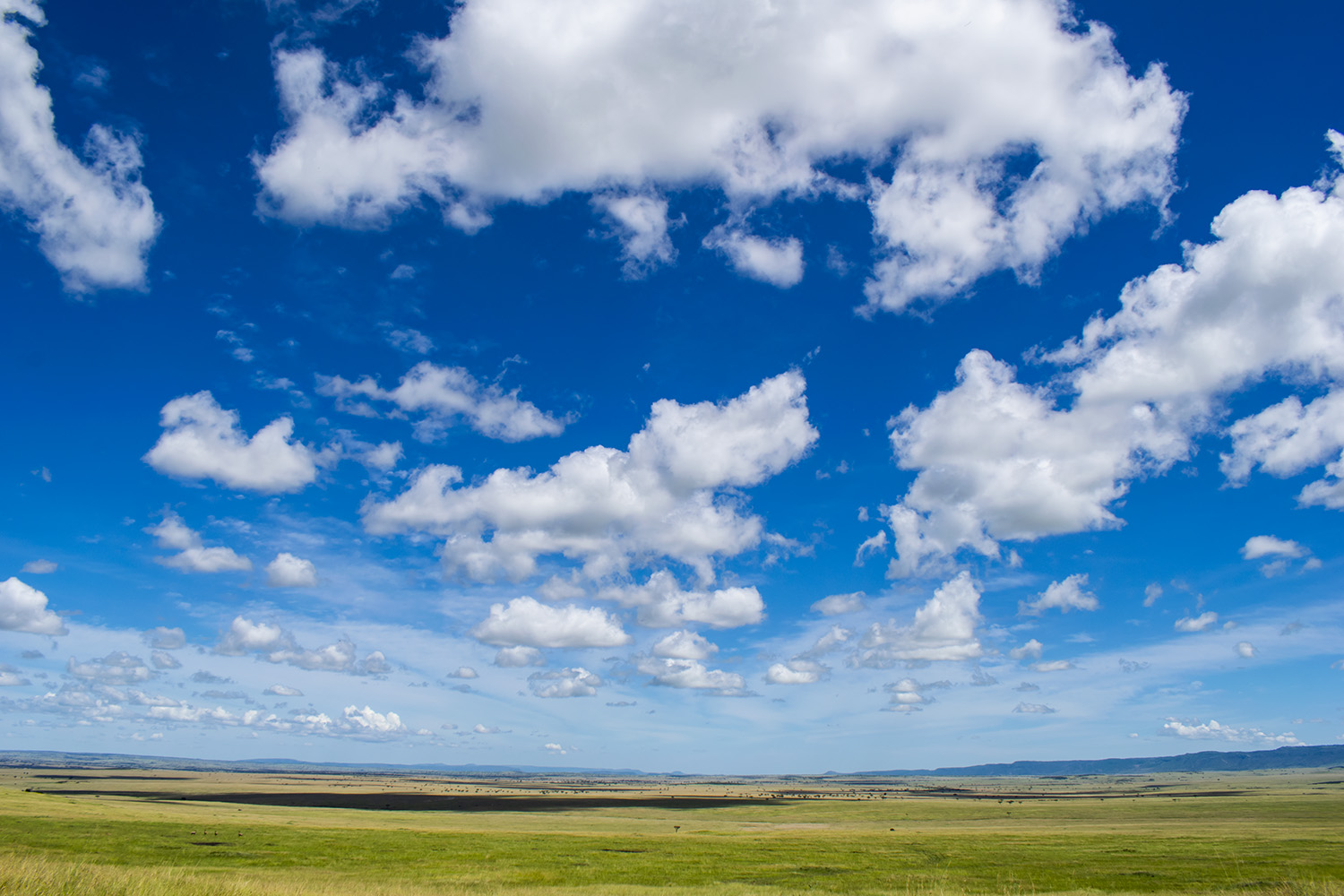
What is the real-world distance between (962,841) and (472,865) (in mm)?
51876

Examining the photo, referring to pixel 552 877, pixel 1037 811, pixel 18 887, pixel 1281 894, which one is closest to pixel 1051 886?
pixel 1281 894

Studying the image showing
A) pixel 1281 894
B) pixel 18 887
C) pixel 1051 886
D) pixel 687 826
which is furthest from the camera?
pixel 687 826

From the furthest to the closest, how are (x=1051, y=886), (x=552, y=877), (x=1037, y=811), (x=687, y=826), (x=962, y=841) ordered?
(x=1037, y=811)
(x=687, y=826)
(x=962, y=841)
(x=552, y=877)
(x=1051, y=886)

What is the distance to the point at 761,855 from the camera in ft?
217

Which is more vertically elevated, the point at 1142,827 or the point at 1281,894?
the point at 1281,894

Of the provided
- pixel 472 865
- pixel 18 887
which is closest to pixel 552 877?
pixel 472 865

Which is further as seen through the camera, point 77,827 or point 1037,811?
point 1037,811

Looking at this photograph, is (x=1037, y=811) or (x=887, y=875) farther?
(x=1037, y=811)

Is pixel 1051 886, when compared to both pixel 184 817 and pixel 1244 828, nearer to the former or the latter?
pixel 1244 828

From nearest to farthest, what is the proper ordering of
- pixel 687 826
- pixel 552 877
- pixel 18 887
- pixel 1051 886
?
pixel 18 887
pixel 1051 886
pixel 552 877
pixel 687 826

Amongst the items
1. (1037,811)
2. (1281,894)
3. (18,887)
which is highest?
(18,887)

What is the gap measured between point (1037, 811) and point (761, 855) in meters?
105

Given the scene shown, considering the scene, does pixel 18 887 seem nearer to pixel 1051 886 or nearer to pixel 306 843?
pixel 1051 886

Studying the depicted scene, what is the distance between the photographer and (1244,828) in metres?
89.6
